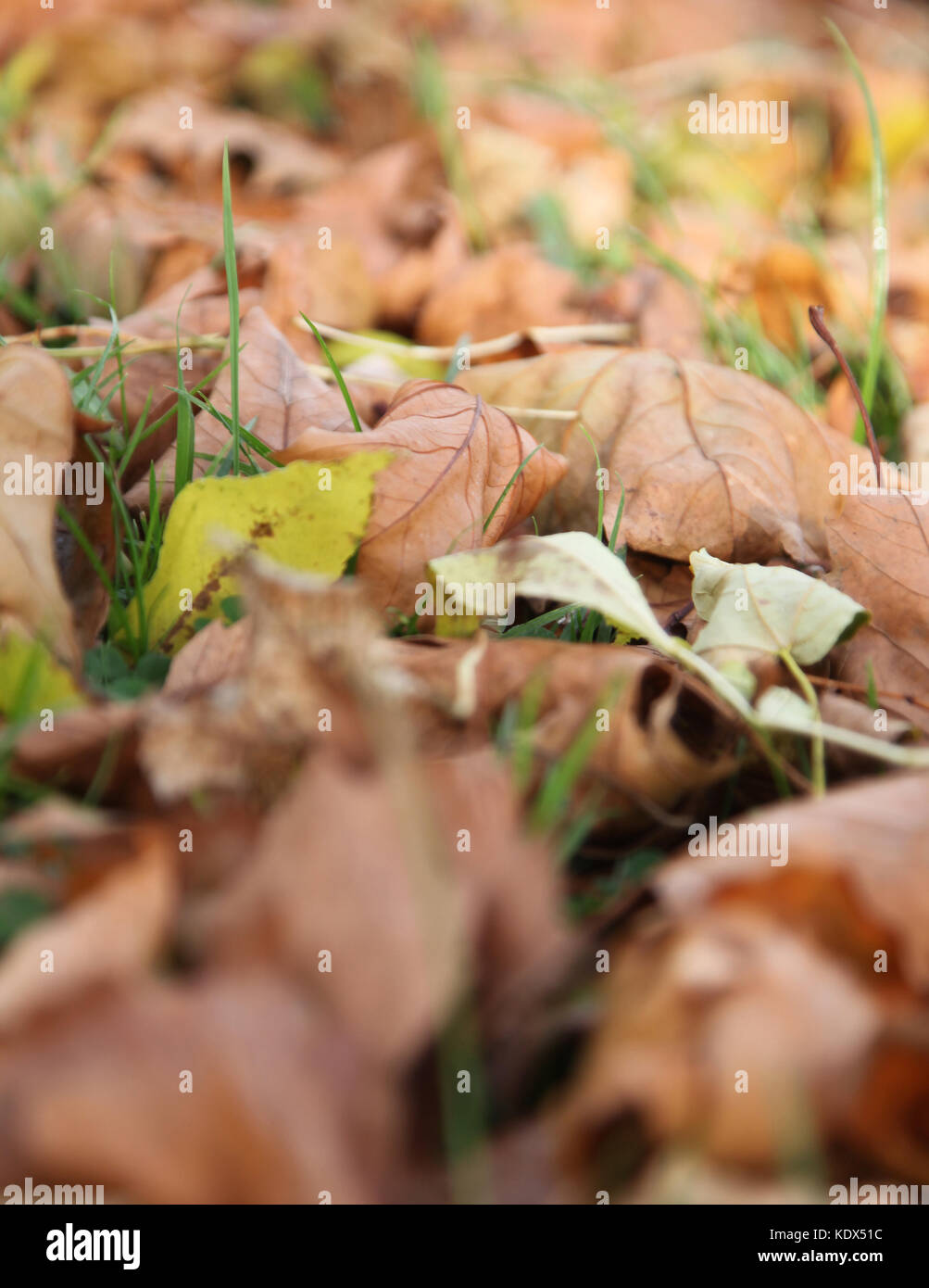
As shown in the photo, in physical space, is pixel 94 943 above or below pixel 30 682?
below

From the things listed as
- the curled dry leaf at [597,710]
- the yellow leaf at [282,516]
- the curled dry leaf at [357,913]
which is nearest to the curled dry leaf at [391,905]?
the curled dry leaf at [357,913]

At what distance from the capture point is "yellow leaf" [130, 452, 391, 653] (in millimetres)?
1016

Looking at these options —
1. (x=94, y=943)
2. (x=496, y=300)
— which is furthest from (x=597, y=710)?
(x=496, y=300)

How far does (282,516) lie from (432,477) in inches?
6.6

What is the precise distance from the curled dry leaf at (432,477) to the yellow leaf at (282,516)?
4 centimetres

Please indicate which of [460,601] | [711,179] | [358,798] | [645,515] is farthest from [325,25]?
[358,798]

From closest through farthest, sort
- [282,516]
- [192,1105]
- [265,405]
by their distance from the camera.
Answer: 1. [192,1105]
2. [282,516]
3. [265,405]

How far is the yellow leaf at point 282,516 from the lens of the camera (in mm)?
1016

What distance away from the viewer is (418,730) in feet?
2.84

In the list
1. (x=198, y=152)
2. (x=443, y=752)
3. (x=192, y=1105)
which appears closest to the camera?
(x=192, y=1105)

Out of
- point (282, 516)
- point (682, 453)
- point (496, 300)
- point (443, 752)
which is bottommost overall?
point (443, 752)

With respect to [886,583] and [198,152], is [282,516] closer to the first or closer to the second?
[886,583]

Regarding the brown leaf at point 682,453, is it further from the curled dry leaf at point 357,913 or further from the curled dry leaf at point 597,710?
the curled dry leaf at point 357,913

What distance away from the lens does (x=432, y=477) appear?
3.62 ft
